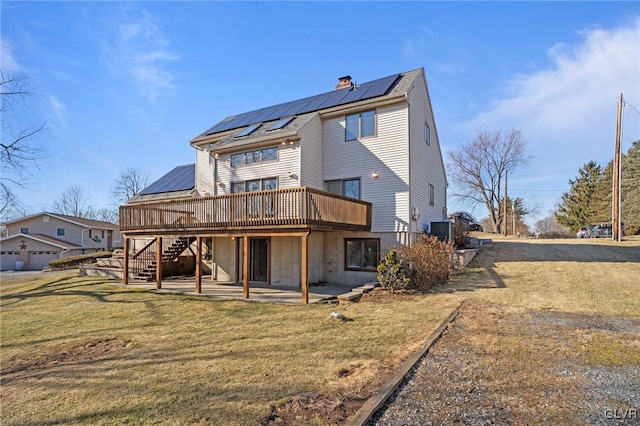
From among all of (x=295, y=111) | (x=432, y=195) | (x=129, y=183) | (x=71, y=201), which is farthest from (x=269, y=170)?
(x=71, y=201)

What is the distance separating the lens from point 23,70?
1474 centimetres

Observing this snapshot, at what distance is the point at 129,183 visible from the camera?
41438mm

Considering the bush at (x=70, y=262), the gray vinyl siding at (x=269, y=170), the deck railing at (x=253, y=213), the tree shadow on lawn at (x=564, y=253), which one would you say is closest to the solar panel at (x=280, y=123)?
the gray vinyl siding at (x=269, y=170)

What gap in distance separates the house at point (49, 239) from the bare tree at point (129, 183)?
6.00 metres

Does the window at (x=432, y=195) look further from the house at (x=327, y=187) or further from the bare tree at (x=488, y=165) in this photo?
the bare tree at (x=488, y=165)

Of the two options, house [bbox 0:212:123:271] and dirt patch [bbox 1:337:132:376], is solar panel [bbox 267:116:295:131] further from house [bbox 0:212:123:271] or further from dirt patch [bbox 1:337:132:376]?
house [bbox 0:212:123:271]

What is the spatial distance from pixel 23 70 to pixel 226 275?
1312 cm

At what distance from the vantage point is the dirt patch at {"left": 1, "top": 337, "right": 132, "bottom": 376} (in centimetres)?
595

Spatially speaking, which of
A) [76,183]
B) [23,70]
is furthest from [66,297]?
[76,183]

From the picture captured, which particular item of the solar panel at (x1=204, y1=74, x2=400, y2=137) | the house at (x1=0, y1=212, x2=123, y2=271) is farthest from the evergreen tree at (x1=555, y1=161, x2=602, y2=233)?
the house at (x1=0, y1=212, x2=123, y2=271)

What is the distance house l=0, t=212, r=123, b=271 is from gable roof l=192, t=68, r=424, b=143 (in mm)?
22113

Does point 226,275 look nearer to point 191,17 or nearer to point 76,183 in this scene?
point 191,17

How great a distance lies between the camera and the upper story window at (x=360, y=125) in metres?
13.5

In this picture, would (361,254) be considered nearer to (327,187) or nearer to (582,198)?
(327,187)
